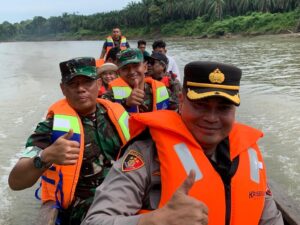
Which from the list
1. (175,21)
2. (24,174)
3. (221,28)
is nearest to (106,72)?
(24,174)

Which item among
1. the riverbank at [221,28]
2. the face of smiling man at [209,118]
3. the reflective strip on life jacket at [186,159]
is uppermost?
the face of smiling man at [209,118]

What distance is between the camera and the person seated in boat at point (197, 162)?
4.89 ft

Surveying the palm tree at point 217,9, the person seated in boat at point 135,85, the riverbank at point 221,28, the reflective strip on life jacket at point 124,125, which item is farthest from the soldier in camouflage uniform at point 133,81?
the palm tree at point 217,9

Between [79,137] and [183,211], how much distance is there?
1.37m

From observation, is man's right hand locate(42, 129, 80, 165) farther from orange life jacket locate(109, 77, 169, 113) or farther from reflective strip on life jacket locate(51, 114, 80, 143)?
orange life jacket locate(109, 77, 169, 113)

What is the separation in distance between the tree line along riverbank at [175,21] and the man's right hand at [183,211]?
125 feet

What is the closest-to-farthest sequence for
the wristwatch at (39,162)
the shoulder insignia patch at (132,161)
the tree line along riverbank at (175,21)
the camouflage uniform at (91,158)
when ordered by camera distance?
the shoulder insignia patch at (132,161)
the wristwatch at (39,162)
the camouflage uniform at (91,158)
the tree line along riverbank at (175,21)

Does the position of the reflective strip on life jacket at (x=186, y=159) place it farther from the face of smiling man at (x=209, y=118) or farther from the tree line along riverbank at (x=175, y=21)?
the tree line along riverbank at (x=175, y=21)

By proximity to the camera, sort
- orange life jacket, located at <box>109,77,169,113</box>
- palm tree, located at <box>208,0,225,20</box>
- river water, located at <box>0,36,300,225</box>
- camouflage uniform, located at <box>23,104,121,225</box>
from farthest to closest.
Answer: palm tree, located at <box>208,0,225,20</box> < river water, located at <box>0,36,300,225</box> < orange life jacket, located at <box>109,77,169,113</box> < camouflage uniform, located at <box>23,104,121,225</box>

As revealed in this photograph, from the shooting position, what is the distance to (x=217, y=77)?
1.54 m

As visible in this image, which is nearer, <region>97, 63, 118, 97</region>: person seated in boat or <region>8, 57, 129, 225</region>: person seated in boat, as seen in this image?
<region>8, 57, 129, 225</region>: person seated in boat

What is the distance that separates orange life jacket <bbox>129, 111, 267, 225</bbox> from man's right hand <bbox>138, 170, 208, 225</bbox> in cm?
32

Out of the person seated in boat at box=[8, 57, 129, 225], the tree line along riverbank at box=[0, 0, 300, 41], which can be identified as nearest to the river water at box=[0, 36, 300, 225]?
the person seated in boat at box=[8, 57, 129, 225]

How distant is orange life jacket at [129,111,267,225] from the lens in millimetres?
1527
